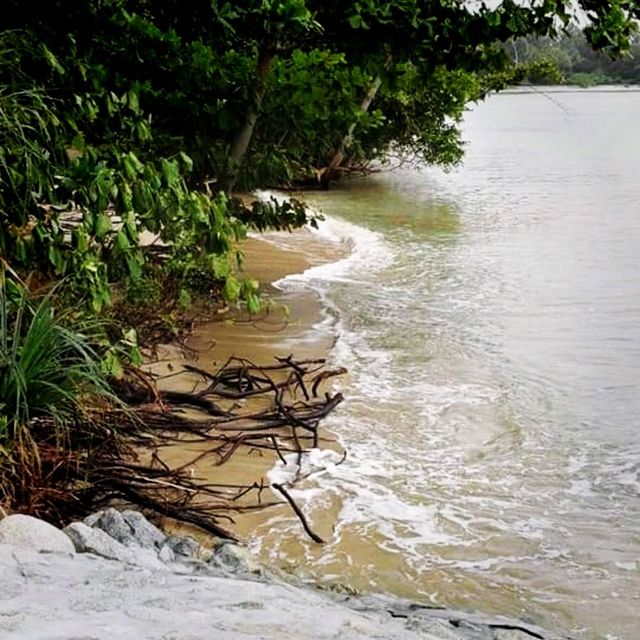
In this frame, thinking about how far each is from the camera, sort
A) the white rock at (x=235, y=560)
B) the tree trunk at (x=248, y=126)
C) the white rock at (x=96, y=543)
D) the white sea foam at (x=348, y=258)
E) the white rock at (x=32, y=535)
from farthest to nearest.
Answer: the white sea foam at (x=348, y=258) < the tree trunk at (x=248, y=126) < the white rock at (x=235, y=560) < the white rock at (x=96, y=543) < the white rock at (x=32, y=535)

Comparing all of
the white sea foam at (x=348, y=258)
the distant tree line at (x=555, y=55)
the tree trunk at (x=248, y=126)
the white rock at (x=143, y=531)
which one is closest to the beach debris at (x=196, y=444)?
the white rock at (x=143, y=531)

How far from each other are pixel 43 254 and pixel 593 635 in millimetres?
2943

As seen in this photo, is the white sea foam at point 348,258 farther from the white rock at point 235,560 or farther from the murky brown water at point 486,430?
the white rock at point 235,560

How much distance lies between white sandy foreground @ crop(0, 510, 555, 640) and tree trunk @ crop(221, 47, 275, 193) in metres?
4.35

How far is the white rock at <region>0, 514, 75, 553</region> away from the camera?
3.61m

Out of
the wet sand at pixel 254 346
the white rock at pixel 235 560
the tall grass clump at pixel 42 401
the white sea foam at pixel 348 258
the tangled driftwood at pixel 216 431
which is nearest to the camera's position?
the white rock at pixel 235 560

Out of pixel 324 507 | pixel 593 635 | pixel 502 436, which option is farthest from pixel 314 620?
pixel 502 436

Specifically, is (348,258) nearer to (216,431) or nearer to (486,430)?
(486,430)

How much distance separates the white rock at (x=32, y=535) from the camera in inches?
142

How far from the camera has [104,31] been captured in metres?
6.56

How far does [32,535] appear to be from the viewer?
3.67 meters

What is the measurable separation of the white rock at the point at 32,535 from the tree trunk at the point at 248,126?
4.70 m

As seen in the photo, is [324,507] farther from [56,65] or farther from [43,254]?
[56,65]

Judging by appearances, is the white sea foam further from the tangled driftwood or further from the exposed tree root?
the exposed tree root
